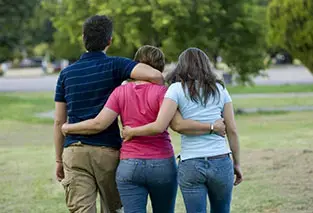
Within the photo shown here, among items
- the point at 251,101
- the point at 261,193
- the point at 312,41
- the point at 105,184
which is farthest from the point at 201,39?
the point at 105,184

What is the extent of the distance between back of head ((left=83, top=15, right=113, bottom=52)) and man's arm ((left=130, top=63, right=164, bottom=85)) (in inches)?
12.1

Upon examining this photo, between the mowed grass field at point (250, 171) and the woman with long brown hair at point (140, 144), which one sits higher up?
the woman with long brown hair at point (140, 144)

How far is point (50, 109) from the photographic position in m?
28.1

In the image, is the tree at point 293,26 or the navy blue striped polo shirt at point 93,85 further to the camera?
the tree at point 293,26

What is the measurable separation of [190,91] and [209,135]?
1.13 ft

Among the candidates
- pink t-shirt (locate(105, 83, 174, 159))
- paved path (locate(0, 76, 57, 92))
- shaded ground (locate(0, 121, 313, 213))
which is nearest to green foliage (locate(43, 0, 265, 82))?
shaded ground (locate(0, 121, 313, 213))

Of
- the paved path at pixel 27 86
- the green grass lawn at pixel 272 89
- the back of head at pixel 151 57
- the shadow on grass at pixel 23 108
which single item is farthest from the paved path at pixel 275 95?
the back of head at pixel 151 57

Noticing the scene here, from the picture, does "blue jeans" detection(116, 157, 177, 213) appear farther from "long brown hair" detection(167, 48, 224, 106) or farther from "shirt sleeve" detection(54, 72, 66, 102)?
"shirt sleeve" detection(54, 72, 66, 102)

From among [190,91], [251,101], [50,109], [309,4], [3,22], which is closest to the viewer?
[190,91]

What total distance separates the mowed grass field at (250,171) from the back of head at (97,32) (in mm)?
3454

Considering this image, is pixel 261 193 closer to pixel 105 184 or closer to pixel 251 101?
pixel 105 184

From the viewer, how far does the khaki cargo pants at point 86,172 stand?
507cm

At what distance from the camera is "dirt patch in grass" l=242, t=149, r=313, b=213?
8.07 meters

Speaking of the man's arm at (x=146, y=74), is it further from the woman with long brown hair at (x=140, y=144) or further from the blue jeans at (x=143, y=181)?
the blue jeans at (x=143, y=181)
